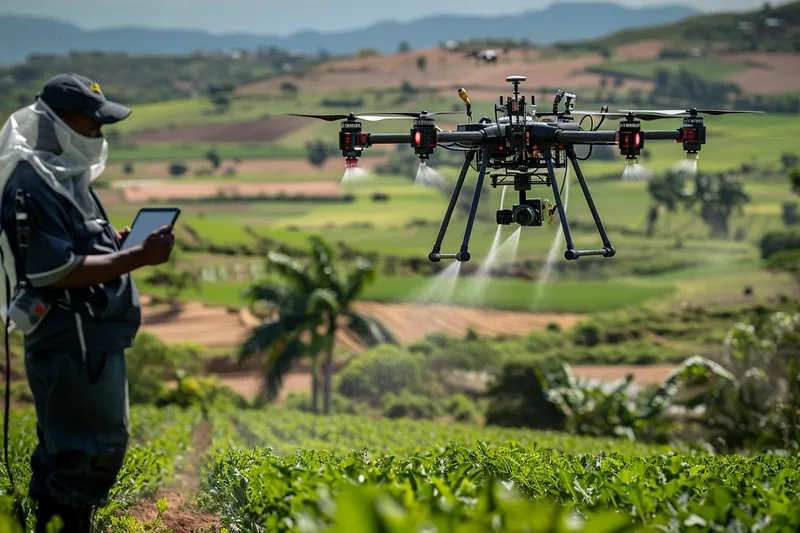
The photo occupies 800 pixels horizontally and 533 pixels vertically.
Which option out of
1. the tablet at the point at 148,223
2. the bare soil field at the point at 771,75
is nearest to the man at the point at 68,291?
the tablet at the point at 148,223

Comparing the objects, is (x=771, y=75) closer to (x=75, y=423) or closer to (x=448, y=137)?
(x=448, y=137)

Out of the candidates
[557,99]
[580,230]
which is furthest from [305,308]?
[580,230]

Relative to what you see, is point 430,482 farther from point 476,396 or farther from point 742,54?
point 742,54

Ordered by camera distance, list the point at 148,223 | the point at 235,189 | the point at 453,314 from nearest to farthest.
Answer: the point at 148,223 → the point at 453,314 → the point at 235,189

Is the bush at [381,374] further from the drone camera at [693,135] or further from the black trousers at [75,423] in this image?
the black trousers at [75,423]

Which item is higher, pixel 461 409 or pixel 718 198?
pixel 461 409

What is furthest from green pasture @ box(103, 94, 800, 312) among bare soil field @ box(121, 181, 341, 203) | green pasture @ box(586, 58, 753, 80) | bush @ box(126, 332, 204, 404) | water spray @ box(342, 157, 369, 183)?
water spray @ box(342, 157, 369, 183)
